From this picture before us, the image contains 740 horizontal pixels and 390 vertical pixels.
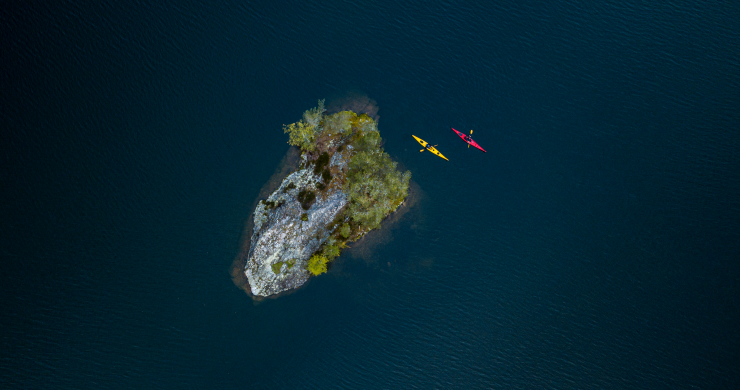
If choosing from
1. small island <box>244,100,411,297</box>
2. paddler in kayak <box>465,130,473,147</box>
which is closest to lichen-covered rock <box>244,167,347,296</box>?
small island <box>244,100,411,297</box>

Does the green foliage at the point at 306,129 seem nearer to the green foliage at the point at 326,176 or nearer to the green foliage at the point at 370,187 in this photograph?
the green foliage at the point at 326,176

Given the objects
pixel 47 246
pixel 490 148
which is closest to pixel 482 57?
pixel 490 148

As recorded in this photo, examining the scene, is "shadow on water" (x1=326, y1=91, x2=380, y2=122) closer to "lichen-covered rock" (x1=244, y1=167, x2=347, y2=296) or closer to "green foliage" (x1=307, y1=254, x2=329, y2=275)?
"lichen-covered rock" (x1=244, y1=167, x2=347, y2=296)

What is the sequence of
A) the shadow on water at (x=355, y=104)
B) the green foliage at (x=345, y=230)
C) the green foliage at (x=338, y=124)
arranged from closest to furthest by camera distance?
1. the green foliage at (x=345, y=230)
2. the green foliage at (x=338, y=124)
3. the shadow on water at (x=355, y=104)

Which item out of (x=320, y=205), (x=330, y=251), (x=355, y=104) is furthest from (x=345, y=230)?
(x=355, y=104)

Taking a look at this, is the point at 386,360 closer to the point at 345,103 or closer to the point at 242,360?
the point at 242,360

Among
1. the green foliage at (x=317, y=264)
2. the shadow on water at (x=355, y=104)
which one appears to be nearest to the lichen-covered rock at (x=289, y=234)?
the green foliage at (x=317, y=264)

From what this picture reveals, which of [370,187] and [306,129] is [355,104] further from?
[370,187]

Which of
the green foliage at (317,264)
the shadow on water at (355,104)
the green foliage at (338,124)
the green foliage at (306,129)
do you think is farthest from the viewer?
the shadow on water at (355,104)
